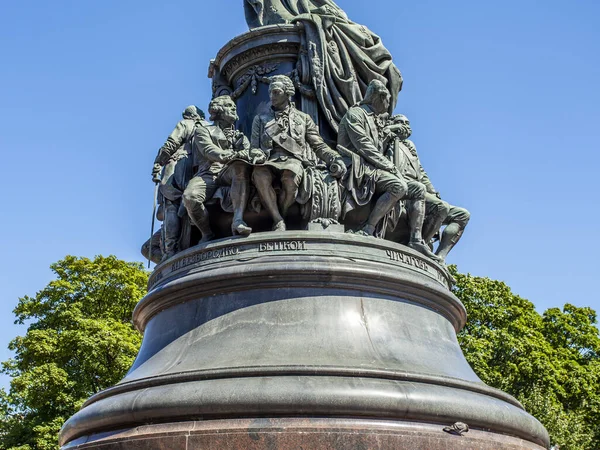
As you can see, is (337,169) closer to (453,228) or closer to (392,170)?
(392,170)

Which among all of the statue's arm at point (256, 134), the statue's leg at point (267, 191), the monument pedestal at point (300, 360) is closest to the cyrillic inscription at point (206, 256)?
the monument pedestal at point (300, 360)

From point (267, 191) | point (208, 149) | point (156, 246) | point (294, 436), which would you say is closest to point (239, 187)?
point (267, 191)

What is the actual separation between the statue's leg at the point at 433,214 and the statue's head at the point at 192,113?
10.5ft

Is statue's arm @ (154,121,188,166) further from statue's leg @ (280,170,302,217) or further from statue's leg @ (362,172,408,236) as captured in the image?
statue's leg @ (362,172,408,236)

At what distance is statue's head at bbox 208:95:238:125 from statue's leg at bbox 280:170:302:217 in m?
1.24

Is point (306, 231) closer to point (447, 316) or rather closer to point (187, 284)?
point (187, 284)

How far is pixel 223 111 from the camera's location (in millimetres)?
8664

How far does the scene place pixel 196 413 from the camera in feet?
19.8

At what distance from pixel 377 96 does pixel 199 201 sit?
254 cm

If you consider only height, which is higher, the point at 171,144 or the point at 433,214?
the point at 171,144

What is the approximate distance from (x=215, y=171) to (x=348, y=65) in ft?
7.33

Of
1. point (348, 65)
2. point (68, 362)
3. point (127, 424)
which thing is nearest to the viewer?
point (127, 424)

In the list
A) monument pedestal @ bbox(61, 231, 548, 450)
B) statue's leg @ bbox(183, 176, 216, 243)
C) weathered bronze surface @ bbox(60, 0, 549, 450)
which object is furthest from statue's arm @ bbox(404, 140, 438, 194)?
statue's leg @ bbox(183, 176, 216, 243)

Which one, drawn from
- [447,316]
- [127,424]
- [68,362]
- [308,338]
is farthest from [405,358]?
[68,362]
